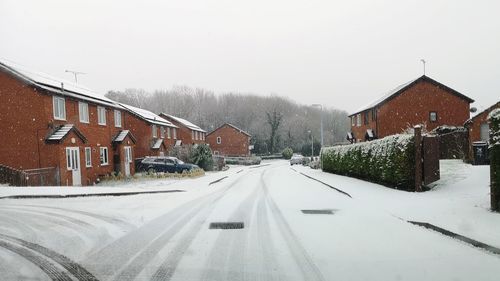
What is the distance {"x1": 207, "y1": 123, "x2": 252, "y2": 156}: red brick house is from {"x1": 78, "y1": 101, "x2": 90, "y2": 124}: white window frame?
45.6 meters

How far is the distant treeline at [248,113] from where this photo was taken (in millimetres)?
92125

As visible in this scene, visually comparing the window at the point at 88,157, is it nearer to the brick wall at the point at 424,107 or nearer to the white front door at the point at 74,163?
the white front door at the point at 74,163

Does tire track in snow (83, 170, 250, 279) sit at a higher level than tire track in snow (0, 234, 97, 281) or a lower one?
lower

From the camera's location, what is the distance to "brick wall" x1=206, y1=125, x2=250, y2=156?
71.7 m

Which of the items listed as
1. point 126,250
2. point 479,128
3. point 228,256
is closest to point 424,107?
point 479,128

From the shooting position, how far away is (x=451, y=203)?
10.1m

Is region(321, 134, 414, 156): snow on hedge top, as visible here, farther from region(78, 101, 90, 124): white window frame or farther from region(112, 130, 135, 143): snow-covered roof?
region(112, 130, 135, 143): snow-covered roof

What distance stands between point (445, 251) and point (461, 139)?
24111 mm

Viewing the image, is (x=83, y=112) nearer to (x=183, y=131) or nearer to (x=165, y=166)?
(x=165, y=166)

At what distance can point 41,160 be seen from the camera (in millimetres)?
21328

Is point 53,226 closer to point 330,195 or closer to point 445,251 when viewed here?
point 445,251

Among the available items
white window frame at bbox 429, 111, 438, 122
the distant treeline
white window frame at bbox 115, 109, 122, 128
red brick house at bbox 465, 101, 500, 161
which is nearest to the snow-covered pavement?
red brick house at bbox 465, 101, 500, 161

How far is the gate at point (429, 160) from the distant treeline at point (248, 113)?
7350cm

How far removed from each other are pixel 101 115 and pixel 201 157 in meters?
10.9
